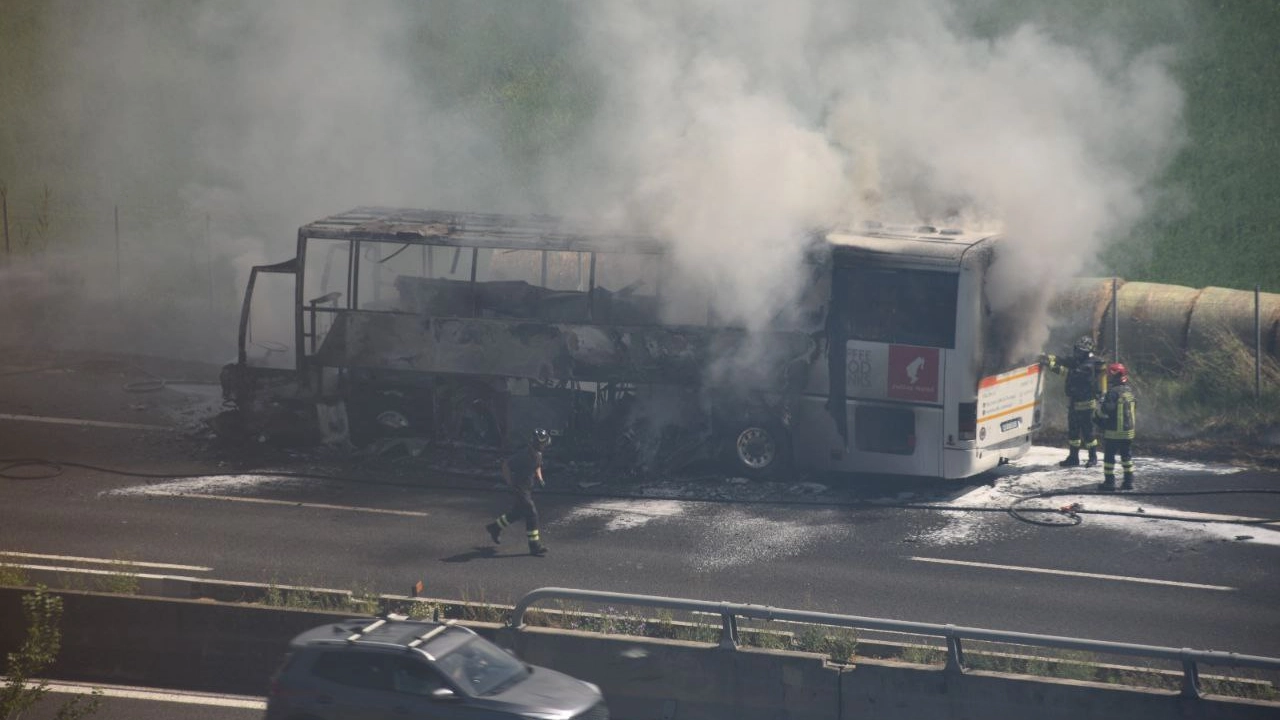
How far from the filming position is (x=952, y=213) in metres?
16.4

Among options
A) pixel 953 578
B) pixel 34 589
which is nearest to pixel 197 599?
pixel 34 589

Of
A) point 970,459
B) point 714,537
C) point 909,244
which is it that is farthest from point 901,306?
point 714,537

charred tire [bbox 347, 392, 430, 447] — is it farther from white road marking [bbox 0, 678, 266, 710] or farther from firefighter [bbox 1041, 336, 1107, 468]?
firefighter [bbox 1041, 336, 1107, 468]

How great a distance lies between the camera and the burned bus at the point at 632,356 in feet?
48.3

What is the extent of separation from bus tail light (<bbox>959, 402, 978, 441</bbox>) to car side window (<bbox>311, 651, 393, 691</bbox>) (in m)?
8.04

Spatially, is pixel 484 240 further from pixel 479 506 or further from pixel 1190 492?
pixel 1190 492

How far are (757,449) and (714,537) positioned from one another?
208cm

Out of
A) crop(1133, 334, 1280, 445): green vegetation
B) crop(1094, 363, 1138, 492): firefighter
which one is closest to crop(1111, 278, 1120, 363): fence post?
crop(1133, 334, 1280, 445): green vegetation

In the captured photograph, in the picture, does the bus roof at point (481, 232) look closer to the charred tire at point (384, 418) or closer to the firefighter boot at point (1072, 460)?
the charred tire at point (384, 418)

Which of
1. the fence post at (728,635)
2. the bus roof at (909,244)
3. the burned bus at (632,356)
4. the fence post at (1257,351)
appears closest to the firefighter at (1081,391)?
the burned bus at (632,356)

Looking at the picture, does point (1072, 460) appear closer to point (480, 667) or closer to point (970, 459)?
point (970, 459)

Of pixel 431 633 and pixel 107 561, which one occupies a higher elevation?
pixel 431 633

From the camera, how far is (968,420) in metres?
14.6

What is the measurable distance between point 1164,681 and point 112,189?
30.2m
